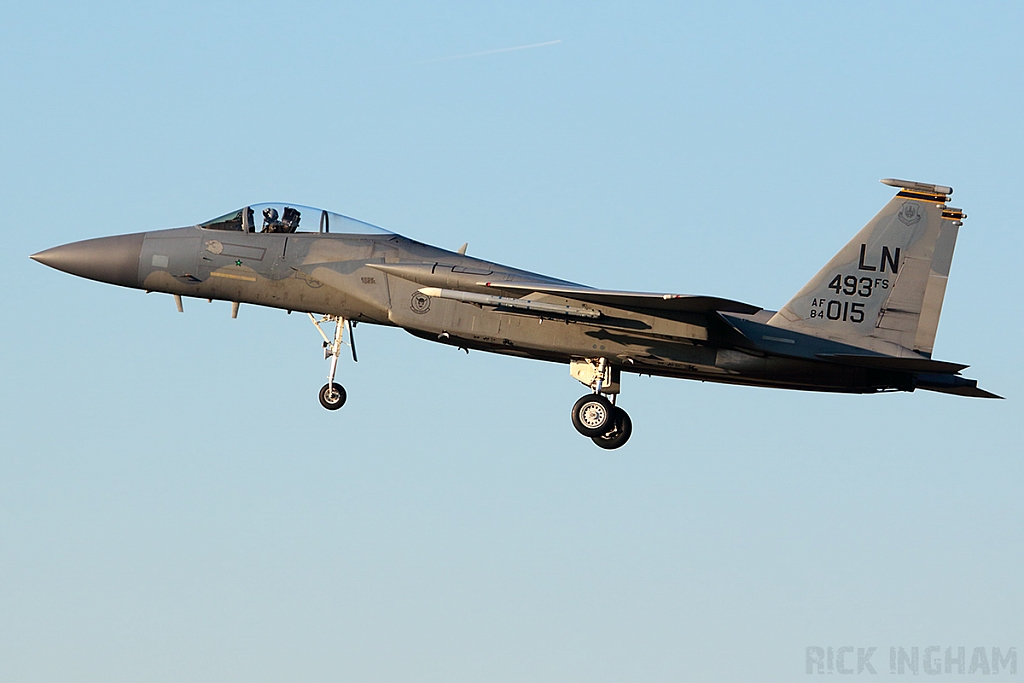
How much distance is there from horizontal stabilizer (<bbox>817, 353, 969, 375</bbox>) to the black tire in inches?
132

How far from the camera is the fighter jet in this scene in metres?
21.6

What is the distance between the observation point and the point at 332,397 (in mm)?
22609

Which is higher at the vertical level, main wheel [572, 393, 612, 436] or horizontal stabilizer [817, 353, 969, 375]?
horizontal stabilizer [817, 353, 969, 375]

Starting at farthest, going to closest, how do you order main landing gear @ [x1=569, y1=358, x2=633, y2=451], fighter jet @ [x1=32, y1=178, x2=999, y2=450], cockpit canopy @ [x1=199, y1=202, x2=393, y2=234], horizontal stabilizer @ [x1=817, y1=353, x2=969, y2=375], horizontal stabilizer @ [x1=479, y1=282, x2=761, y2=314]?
cockpit canopy @ [x1=199, y1=202, x2=393, y2=234] → main landing gear @ [x1=569, y1=358, x2=633, y2=451] → fighter jet @ [x1=32, y1=178, x2=999, y2=450] → horizontal stabilizer @ [x1=817, y1=353, x2=969, y2=375] → horizontal stabilizer @ [x1=479, y1=282, x2=761, y2=314]

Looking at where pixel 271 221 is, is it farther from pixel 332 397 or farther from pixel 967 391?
pixel 967 391

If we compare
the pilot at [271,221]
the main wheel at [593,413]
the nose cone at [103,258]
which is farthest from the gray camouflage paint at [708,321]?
the nose cone at [103,258]

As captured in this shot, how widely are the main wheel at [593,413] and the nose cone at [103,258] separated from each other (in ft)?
26.0

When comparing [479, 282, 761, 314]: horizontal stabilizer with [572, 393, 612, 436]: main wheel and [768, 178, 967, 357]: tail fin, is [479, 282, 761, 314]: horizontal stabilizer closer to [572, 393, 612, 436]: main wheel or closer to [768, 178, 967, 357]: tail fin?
[572, 393, 612, 436]: main wheel

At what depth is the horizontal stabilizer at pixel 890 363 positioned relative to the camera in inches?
818

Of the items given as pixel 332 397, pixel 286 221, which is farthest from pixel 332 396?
pixel 286 221

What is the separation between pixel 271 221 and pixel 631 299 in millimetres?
6684

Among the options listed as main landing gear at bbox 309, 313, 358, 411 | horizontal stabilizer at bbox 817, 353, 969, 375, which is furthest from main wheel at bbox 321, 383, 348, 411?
horizontal stabilizer at bbox 817, 353, 969, 375

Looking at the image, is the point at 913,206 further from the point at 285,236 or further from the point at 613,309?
the point at 285,236

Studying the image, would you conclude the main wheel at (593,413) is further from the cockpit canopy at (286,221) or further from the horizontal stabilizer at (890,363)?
the cockpit canopy at (286,221)
